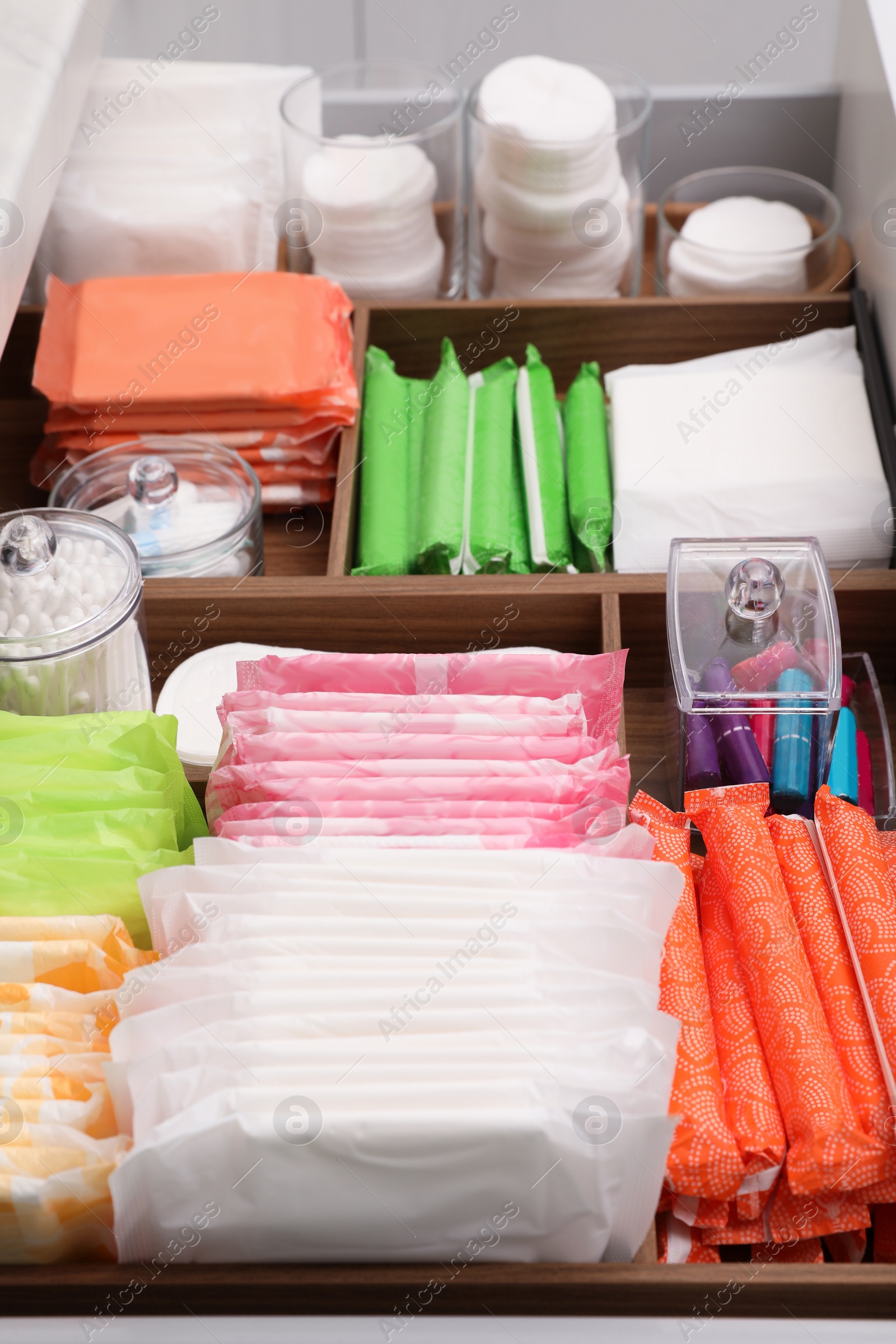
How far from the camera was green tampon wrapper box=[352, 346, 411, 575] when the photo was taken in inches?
52.5

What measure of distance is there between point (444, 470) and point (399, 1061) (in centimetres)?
80

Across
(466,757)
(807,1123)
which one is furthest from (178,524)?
(807,1123)

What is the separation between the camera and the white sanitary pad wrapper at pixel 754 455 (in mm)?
1329

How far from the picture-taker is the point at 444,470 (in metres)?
1.38

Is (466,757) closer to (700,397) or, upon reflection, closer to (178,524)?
(178,524)

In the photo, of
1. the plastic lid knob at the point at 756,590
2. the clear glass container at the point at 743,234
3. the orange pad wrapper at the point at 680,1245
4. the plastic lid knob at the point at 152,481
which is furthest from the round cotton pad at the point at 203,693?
the clear glass container at the point at 743,234

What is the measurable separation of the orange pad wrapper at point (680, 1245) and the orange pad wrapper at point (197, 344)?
96 centimetres

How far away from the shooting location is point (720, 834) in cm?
96

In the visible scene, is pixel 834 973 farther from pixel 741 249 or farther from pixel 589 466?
pixel 741 249

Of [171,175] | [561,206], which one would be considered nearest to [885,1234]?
[561,206]

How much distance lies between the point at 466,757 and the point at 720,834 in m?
0.22

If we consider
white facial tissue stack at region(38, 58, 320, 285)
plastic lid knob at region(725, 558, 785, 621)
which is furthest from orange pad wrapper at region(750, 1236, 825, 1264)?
white facial tissue stack at region(38, 58, 320, 285)

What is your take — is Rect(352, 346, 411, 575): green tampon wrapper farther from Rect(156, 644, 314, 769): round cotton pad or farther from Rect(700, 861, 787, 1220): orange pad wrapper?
Rect(700, 861, 787, 1220): orange pad wrapper

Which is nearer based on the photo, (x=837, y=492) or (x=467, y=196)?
(x=837, y=492)
